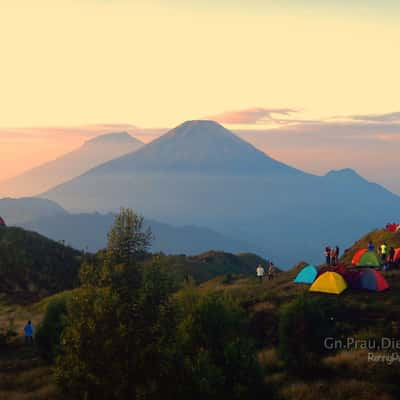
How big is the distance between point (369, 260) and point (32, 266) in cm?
3445

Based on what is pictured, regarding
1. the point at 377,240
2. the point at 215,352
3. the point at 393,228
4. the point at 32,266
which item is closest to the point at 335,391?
the point at 215,352

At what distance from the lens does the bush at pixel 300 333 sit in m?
21.5

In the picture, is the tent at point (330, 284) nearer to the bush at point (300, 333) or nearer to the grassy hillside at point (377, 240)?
the bush at point (300, 333)

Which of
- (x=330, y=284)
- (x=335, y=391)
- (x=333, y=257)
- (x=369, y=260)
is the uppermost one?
(x=333, y=257)

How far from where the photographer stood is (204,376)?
583 inches

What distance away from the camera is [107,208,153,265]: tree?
15508 millimetres

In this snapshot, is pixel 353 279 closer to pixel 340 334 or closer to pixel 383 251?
pixel 383 251

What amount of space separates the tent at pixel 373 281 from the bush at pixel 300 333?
9.40 m

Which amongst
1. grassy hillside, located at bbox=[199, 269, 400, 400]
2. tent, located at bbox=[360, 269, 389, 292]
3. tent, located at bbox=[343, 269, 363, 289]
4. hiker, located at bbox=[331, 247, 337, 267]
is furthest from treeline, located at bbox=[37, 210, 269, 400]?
hiker, located at bbox=[331, 247, 337, 267]

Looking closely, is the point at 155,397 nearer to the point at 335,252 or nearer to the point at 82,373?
the point at 82,373

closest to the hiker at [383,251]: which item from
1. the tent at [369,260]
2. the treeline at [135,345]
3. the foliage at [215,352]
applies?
the tent at [369,260]

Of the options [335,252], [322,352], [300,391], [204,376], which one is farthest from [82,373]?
[335,252]

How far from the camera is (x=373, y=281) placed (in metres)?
30.1

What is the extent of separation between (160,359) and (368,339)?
40.8 ft
